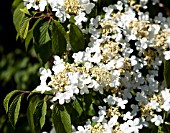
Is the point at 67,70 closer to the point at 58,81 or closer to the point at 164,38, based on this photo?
the point at 58,81

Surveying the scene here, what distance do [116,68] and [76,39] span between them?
0.20 m

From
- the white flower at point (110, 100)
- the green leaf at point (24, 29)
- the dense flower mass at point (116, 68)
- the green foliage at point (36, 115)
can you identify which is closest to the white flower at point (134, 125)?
the dense flower mass at point (116, 68)

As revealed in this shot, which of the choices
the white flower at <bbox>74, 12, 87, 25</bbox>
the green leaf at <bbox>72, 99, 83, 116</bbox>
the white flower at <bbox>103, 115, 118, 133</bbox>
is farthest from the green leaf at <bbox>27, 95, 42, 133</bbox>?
the white flower at <bbox>74, 12, 87, 25</bbox>

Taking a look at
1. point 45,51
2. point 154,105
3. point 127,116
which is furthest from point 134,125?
point 45,51

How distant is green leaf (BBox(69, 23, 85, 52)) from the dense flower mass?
3 centimetres

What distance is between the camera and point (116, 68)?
1.95m

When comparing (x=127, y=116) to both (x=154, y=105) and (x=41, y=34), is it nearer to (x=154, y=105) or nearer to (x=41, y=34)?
(x=154, y=105)

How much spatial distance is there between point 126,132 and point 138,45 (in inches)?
17.7

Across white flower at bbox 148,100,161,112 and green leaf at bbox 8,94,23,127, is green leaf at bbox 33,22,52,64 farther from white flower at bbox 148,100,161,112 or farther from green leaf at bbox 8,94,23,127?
white flower at bbox 148,100,161,112

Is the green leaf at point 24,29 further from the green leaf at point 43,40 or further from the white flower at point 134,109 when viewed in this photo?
the white flower at point 134,109

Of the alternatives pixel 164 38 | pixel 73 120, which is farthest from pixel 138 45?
pixel 73 120

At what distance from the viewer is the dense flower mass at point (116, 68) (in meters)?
1.84

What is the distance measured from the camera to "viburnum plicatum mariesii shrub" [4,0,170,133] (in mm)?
1848

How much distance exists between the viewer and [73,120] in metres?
1.96
